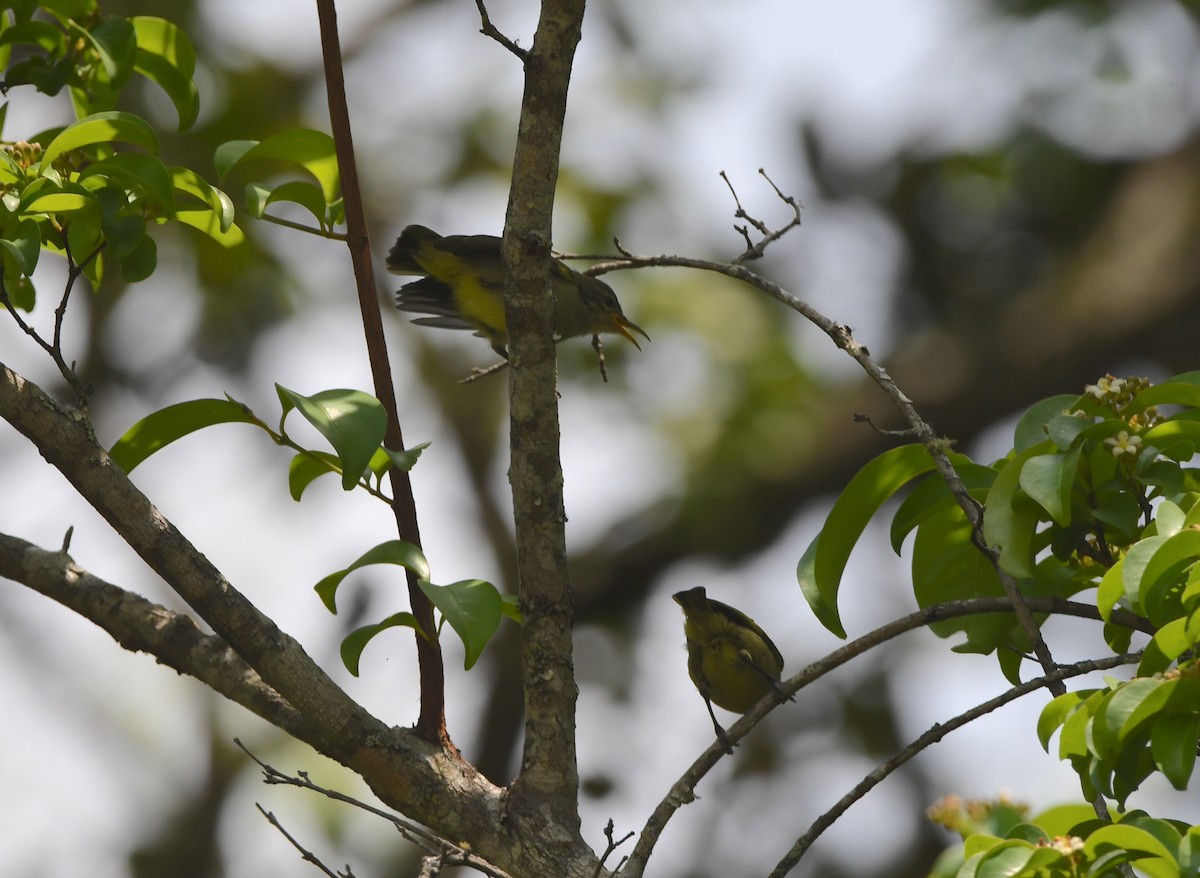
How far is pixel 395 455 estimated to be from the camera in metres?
2.14

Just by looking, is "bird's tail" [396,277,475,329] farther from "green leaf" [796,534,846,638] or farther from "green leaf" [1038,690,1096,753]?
"green leaf" [1038,690,1096,753]

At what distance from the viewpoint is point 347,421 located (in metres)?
2.04

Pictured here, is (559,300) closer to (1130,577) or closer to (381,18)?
(1130,577)

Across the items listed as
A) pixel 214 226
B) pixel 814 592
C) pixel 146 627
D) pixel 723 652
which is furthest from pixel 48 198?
pixel 723 652

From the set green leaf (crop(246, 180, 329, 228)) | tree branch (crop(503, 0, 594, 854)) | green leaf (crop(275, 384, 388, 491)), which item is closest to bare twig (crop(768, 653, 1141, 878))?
tree branch (crop(503, 0, 594, 854))

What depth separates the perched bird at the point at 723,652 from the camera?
139 inches

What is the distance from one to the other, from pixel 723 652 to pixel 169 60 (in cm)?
216

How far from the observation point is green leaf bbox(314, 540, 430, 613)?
6.76ft

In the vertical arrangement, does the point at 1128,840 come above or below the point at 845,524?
below

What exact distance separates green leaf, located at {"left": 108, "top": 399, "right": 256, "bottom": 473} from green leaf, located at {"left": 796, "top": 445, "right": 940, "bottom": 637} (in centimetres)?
111

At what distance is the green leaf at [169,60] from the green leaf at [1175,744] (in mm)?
2316

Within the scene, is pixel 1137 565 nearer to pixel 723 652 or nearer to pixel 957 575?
pixel 957 575

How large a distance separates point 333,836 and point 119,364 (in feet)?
11.6

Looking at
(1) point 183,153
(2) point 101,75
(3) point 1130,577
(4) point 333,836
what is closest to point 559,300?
(2) point 101,75
